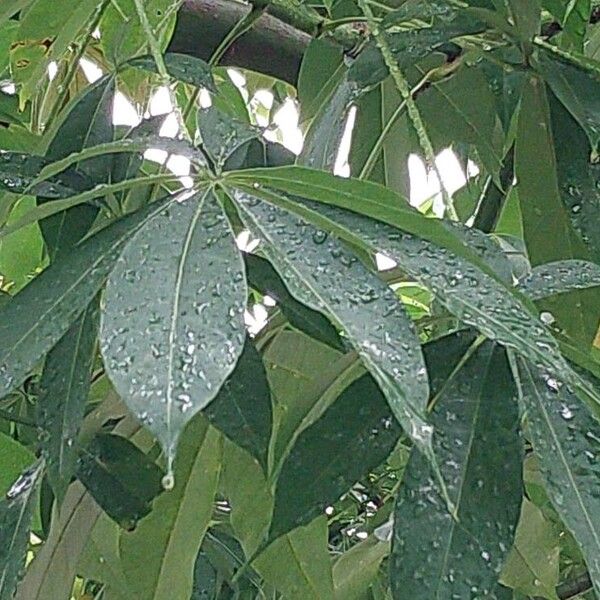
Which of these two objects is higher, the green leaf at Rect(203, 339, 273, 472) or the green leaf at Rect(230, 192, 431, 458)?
the green leaf at Rect(230, 192, 431, 458)

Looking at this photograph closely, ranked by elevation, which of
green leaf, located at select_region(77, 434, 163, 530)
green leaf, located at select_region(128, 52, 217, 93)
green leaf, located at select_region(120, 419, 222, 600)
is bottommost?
green leaf, located at select_region(120, 419, 222, 600)

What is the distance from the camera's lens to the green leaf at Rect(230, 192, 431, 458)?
29 centimetres

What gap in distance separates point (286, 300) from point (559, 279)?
0.31 ft

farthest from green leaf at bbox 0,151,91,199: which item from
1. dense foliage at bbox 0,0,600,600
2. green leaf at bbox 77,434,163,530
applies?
green leaf at bbox 77,434,163,530

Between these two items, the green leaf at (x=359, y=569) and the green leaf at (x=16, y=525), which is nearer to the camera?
the green leaf at (x=16, y=525)

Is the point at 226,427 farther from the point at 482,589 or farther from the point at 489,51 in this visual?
A: the point at 489,51

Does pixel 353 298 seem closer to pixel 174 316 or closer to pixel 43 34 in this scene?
pixel 174 316

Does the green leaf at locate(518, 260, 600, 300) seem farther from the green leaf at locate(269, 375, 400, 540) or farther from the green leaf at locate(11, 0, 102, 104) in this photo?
the green leaf at locate(11, 0, 102, 104)

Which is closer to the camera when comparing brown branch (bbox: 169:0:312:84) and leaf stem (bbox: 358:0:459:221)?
leaf stem (bbox: 358:0:459:221)

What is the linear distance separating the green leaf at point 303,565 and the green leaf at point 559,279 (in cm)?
15

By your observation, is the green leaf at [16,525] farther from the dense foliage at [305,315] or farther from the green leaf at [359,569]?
the green leaf at [359,569]

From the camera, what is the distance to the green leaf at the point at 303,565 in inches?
20.6

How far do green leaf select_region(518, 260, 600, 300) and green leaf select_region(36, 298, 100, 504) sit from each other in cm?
14

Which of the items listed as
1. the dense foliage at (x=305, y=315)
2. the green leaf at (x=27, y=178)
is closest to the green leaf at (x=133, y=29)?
the dense foliage at (x=305, y=315)
